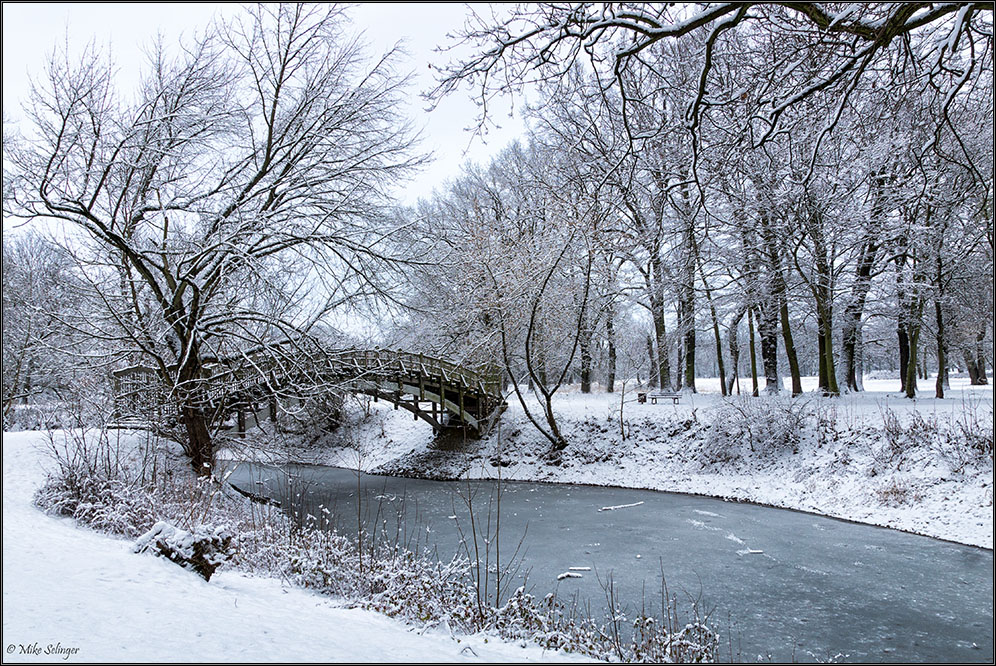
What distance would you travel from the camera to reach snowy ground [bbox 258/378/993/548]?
383 inches

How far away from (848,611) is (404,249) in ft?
27.2

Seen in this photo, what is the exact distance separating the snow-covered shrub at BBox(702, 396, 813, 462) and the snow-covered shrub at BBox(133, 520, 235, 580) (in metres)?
11.3

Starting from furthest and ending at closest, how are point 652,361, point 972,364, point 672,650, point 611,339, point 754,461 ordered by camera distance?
point 972,364 < point 611,339 < point 652,361 < point 754,461 < point 672,650

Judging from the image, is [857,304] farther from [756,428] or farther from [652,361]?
[652,361]

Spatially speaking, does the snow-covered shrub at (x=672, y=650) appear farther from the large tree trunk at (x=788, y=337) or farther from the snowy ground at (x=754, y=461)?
the large tree trunk at (x=788, y=337)

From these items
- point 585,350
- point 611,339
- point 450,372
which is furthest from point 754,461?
point 611,339

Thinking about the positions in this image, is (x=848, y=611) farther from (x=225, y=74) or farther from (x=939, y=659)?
(x=225, y=74)

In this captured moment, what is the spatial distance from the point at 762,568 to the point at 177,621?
6.75 m

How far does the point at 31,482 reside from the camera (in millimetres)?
10180

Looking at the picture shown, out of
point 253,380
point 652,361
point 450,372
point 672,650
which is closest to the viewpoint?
point 672,650

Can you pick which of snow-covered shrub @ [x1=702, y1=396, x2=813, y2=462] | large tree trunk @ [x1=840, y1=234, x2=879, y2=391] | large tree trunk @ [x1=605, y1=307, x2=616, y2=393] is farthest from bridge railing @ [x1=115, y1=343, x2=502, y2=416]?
large tree trunk @ [x1=840, y1=234, x2=879, y2=391]

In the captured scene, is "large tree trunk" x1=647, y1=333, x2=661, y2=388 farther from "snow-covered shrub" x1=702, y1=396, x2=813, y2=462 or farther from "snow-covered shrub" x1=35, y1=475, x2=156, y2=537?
"snow-covered shrub" x1=35, y1=475, x2=156, y2=537

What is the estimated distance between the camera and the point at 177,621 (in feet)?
13.4

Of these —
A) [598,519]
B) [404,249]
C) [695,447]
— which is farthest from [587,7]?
[695,447]
